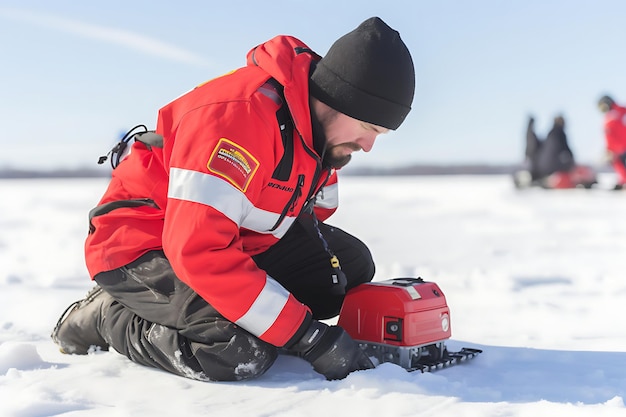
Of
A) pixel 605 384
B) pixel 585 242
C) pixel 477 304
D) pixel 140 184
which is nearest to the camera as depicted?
pixel 605 384

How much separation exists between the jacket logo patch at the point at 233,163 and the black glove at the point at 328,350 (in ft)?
1.62

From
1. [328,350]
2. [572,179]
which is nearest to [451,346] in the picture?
[328,350]

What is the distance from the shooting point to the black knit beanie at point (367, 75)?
2078 millimetres

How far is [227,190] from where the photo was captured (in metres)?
1.92

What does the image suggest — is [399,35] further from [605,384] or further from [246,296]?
[605,384]

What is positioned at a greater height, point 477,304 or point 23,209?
point 23,209

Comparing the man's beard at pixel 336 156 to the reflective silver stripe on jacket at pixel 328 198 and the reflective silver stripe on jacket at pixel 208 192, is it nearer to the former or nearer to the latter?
the reflective silver stripe on jacket at pixel 208 192

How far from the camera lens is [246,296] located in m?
1.96

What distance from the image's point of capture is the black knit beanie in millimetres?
2078

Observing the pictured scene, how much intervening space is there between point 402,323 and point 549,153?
12392 mm

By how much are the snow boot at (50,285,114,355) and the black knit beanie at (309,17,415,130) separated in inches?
43.8

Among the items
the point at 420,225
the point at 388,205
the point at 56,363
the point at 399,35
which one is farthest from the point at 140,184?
the point at 388,205

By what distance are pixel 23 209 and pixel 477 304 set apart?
36.0 ft

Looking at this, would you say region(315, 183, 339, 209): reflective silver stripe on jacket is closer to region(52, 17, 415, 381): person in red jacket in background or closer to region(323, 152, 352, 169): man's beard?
region(52, 17, 415, 381): person in red jacket in background
